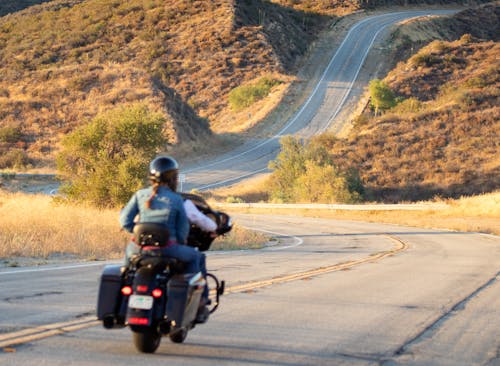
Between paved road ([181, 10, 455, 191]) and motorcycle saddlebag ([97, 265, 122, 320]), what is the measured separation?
1925 inches

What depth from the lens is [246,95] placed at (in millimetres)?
84812

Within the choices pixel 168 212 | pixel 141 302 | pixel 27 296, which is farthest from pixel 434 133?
pixel 141 302

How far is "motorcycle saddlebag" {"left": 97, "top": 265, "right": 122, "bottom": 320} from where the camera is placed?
645cm

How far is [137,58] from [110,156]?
6777 centimetres

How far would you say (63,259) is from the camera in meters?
15.8

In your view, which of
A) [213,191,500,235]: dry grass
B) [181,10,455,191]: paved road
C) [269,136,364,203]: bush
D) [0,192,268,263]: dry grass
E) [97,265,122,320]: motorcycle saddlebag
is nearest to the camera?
[97,265,122,320]: motorcycle saddlebag

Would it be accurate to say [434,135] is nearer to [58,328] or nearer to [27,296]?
[27,296]

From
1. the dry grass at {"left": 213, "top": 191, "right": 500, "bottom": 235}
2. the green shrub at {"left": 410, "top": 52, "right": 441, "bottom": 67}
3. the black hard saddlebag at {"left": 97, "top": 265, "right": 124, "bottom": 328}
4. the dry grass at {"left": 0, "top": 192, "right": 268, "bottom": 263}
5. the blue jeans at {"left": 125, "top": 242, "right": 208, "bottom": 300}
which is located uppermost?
the green shrub at {"left": 410, "top": 52, "right": 441, "bottom": 67}

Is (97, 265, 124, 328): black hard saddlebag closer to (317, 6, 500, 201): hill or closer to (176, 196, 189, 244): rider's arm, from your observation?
(176, 196, 189, 244): rider's arm

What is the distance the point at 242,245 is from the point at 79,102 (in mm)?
52881

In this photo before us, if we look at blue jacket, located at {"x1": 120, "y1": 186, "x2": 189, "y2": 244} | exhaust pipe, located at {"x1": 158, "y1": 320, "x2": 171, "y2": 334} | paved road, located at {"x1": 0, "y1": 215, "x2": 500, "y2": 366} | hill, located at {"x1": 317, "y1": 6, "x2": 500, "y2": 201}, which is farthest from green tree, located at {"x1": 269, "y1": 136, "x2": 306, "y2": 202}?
exhaust pipe, located at {"x1": 158, "y1": 320, "x2": 171, "y2": 334}

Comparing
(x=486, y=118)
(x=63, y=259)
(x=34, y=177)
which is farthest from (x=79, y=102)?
(x=63, y=259)

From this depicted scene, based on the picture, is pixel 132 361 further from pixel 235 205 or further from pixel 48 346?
pixel 235 205

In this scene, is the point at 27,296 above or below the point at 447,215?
above
